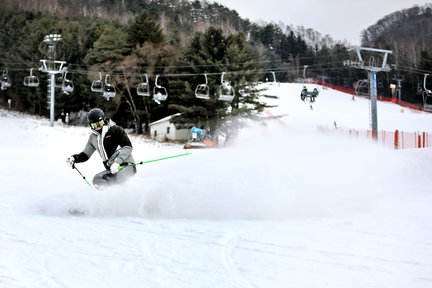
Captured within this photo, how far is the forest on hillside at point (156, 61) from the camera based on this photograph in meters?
40.7

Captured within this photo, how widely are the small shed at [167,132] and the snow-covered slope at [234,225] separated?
3152 centimetres

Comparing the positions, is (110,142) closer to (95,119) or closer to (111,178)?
(95,119)

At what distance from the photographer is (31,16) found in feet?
281

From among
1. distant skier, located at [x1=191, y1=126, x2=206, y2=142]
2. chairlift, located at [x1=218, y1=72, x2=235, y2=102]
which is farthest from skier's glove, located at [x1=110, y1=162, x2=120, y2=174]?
distant skier, located at [x1=191, y1=126, x2=206, y2=142]

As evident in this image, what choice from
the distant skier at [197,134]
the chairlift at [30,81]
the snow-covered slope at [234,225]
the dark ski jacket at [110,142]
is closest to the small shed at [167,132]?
the distant skier at [197,134]

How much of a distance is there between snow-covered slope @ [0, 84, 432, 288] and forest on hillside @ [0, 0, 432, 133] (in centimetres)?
2173

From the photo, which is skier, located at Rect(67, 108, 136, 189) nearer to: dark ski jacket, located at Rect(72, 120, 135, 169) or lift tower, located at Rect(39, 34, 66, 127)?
dark ski jacket, located at Rect(72, 120, 135, 169)

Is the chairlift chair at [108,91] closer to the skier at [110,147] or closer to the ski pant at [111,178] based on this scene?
the skier at [110,147]

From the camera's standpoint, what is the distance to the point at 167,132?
1817 inches

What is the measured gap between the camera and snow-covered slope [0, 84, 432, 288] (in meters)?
4.77

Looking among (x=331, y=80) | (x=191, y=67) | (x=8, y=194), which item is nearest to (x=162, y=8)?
(x=331, y=80)

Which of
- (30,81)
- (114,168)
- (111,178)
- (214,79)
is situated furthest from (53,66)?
(114,168)

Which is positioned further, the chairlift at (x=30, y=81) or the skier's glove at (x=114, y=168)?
the chairlift at (x=30, y=81)

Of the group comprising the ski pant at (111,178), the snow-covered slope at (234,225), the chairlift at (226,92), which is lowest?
the snow-covered slope at (234,225)
